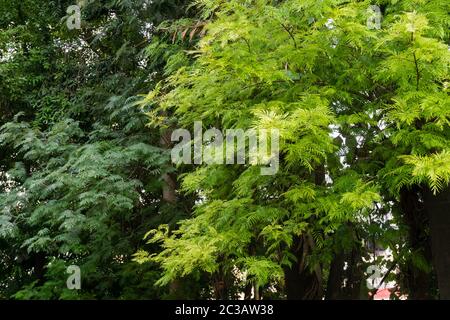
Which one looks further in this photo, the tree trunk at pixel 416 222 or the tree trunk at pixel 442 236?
the tree trunk at pixel 416 222

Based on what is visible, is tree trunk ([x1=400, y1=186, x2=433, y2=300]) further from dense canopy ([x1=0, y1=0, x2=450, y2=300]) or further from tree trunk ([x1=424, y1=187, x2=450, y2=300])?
tree trunk ([x1=424, y1=187, x2=450, y2=300])

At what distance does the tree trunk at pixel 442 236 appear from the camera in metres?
4.49

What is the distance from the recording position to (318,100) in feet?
11.9

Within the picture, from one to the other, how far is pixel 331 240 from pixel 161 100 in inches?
84.4

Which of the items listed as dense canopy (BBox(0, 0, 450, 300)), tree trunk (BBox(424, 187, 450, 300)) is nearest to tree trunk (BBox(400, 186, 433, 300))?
dense canopy (BBox(0, 0, 450, 300))

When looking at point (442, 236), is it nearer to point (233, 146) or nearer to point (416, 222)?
point (416, 222)

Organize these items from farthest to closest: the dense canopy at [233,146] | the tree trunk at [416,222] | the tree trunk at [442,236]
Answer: the tree trunk at [416,222], the tree trunk at [442,236], the dense canopy at [233,146]

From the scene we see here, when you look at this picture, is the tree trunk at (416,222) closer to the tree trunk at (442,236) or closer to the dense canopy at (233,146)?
the dense canopy at (233,146)

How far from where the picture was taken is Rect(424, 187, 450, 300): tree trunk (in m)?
4.49

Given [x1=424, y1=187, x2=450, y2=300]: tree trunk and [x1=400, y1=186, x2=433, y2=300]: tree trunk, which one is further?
[x1=400, y1=186, x2=433, y2=300]: tree trunk

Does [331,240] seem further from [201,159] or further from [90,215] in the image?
[90,215]

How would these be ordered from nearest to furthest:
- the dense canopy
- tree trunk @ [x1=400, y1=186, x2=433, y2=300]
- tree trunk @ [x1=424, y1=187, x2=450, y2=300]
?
the dense canopy → tree trunk @ [x1=424, y1=187, x2=450, y2=300] → tree trunk @ [x1=400, y1=186, x2=433, y2=300]

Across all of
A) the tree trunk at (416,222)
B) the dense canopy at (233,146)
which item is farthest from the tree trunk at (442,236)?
the tree trunk at (416,222)
